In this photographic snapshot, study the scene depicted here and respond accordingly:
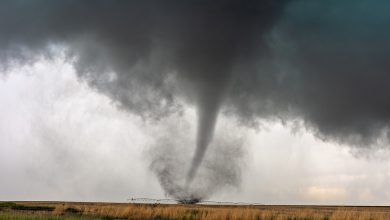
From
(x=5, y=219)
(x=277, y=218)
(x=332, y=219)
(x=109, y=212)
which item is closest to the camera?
(x=5, y=219)

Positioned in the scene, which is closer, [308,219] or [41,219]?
[41,219]

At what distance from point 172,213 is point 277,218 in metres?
8.29

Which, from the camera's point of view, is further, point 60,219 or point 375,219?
point 375,219

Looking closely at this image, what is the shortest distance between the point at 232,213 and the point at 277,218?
10.2ft

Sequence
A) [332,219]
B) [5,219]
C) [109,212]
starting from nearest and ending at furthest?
[5,219] → [332,219] → [109,212]

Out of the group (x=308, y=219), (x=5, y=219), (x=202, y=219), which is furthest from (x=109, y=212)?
(x=308, y=219)

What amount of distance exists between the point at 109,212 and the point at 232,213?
31.7 feet

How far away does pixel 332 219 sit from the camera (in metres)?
28.1

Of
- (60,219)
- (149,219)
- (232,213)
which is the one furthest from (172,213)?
(60,219)

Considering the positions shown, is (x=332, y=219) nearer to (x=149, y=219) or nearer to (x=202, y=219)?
(x=202, y=219)

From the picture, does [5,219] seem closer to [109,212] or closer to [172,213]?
[109,212]

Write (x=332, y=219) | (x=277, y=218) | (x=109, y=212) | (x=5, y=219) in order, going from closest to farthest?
1. (x=5, y=219)
2. (x=332, y=219)
3. (x=277, y=218)
4. (x=109, y=212)

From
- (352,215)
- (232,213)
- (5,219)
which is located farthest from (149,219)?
(352,215)

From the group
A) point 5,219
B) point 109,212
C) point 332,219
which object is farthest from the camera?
point 109,212
